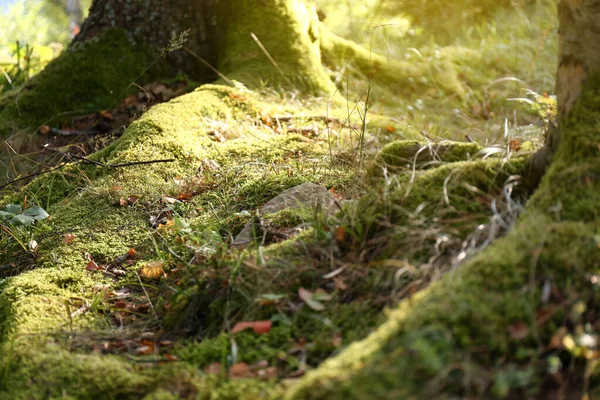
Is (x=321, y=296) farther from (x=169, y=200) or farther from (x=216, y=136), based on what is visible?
(x=216, y=136)

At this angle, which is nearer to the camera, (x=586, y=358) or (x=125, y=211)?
(x=586, y=358)

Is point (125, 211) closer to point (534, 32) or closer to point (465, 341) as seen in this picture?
point (465, 341)

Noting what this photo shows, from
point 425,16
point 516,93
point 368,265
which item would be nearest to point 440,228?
point 368,265

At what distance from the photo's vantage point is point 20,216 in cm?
304

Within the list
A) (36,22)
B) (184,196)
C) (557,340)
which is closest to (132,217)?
(184,196)

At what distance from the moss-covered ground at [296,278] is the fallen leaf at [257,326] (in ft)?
0.04

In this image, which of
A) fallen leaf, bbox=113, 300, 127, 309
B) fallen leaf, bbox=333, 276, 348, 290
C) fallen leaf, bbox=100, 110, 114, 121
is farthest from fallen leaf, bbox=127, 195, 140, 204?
fallen leaf, bbox=100, 110, 114, 121

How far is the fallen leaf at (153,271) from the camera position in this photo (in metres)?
2.76

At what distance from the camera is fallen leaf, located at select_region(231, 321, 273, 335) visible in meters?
2.02

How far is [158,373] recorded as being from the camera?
1.90 metres

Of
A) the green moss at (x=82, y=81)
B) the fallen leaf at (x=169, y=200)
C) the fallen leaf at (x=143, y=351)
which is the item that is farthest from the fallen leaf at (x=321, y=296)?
the green moss at (x=82, y=81)

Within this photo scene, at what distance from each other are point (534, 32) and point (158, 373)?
27.0ft

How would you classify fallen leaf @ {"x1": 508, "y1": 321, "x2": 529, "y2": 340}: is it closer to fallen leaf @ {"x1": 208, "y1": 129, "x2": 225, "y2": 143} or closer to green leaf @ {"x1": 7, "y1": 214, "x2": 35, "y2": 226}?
green leaf @ {"x1": 7, "y1": 214, "x2": 35, "y2": 226}

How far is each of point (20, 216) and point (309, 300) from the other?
5.96 ft
